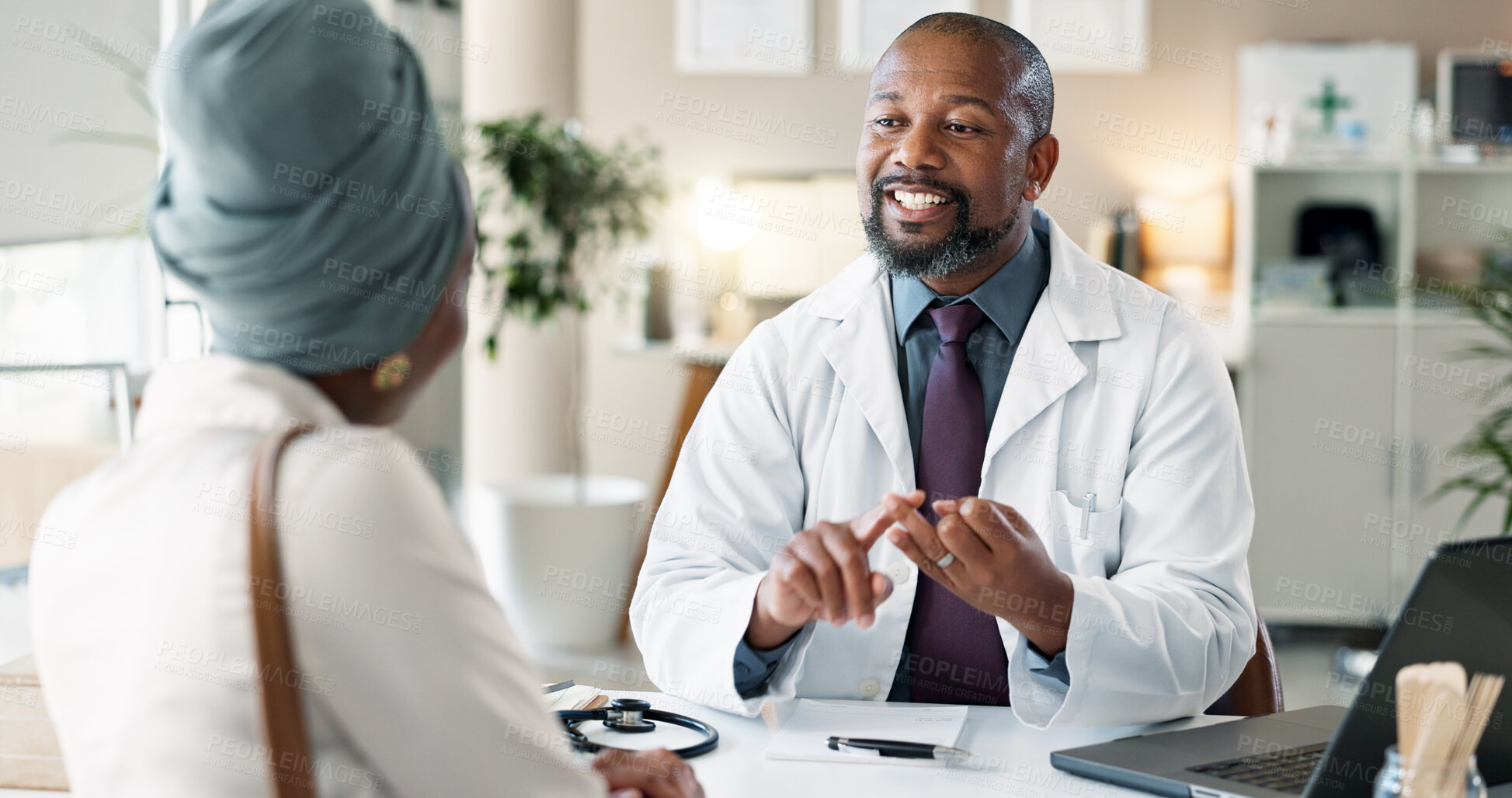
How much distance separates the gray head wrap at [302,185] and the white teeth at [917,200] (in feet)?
3.90

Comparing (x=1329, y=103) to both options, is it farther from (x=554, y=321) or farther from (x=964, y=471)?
(x=964, y=471)

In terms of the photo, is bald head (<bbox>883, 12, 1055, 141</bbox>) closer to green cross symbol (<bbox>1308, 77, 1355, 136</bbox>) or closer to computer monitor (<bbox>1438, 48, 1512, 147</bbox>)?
green cross symbol (<bbox>1308, 77, 1355, 136</bbox>)

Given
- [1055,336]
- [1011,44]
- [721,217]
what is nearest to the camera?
[1055,336]

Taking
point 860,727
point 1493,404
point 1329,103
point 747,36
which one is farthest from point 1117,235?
point 860,727

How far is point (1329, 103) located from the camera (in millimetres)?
4797

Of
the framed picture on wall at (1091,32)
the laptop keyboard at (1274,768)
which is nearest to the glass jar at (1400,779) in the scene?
the laptop keyboard at (1274,768)

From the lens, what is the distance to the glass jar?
84 cm

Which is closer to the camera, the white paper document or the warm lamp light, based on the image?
the white paper document

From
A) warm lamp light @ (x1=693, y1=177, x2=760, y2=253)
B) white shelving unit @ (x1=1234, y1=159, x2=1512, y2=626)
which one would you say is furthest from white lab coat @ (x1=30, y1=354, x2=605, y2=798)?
warm lamp light @ (x1=693, y1=177, x2=760, y2=253)

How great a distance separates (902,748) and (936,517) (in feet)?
1.71

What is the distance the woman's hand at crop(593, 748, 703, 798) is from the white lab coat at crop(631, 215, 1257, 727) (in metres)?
0.40

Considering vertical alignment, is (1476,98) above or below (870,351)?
above

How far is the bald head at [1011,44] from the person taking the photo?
184cm

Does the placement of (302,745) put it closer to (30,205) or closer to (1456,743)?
(1456,743)
